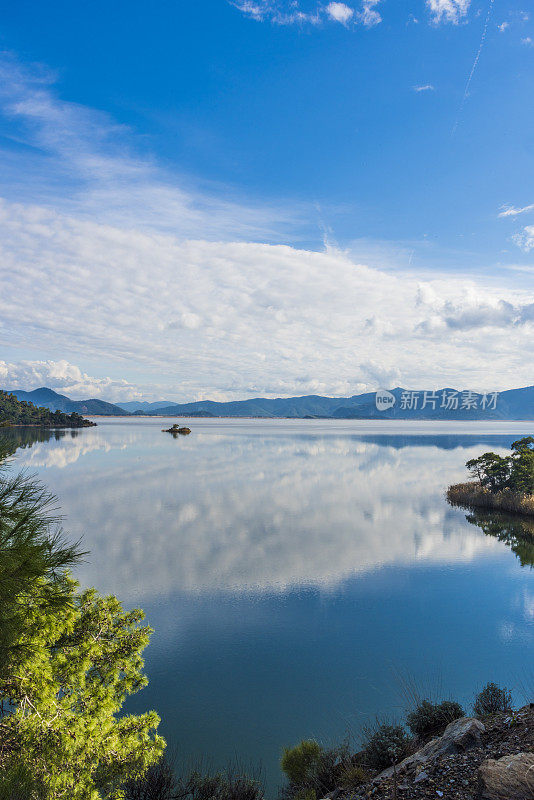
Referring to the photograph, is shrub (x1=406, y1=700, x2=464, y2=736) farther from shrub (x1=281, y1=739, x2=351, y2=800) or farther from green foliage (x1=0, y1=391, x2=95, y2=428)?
green foliage (x1=0, y1=391, x2=95, y2=428)

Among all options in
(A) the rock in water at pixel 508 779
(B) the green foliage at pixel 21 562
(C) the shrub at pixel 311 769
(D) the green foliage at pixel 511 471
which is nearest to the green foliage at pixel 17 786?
(B) the green foliage at pixel 21 562

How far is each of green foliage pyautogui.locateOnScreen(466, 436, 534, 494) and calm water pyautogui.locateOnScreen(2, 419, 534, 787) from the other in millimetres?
7091

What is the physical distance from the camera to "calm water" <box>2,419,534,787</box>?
496 inches

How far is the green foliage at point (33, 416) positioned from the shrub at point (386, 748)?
159114 millimetres

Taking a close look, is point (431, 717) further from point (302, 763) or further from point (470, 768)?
point (470, 768)

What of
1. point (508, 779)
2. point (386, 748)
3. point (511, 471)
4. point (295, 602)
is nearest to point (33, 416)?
point (511, 471)

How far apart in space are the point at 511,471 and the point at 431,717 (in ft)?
133

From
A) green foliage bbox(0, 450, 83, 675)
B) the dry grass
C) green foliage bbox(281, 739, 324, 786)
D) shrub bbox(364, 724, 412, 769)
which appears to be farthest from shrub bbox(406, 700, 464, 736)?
the dry grass

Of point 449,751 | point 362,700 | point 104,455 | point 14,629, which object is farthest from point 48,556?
point 104,455

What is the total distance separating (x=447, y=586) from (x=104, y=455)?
225 feet

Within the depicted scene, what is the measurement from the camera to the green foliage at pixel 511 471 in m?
42.2

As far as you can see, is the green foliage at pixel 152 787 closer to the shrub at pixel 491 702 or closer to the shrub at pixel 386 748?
the shrub at pixel 386 748

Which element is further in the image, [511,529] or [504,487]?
[504,487]

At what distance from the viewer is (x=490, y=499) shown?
44.4 meters
